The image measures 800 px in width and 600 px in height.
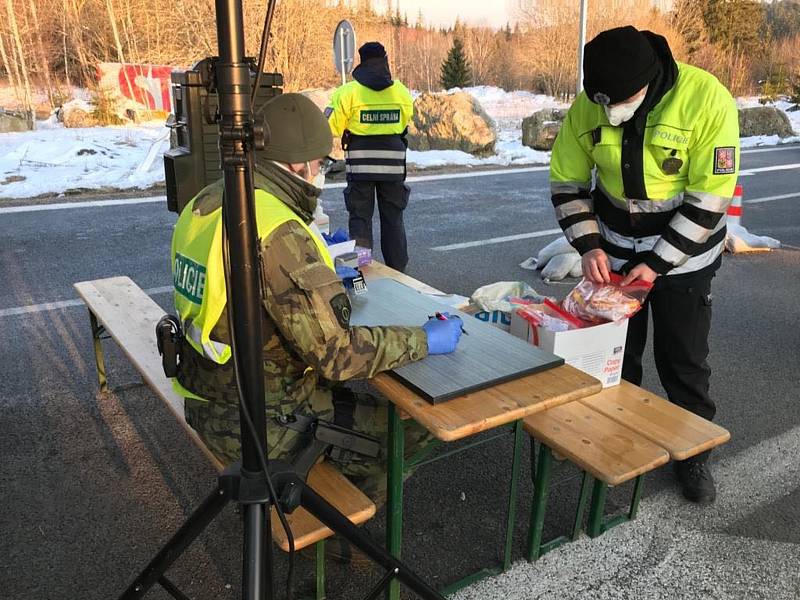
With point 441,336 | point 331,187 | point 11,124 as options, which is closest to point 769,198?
point 331,187

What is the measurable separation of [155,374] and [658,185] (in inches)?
88.5

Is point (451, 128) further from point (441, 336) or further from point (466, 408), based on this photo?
point (466, 408)

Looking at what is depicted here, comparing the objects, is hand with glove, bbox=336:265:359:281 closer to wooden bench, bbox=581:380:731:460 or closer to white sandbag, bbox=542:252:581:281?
wooden bench, bbox=581:380:731:460

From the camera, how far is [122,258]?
6.70 m

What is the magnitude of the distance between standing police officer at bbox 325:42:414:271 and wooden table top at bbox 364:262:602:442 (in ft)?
13.0

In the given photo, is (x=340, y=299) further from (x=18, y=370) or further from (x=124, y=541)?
(x=18, y=370)

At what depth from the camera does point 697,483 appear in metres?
3.06

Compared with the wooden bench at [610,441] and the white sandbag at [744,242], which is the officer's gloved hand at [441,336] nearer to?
the wooden bench at [610,441]

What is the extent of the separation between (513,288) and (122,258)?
4.31 meters

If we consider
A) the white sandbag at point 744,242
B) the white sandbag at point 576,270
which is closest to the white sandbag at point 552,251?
the white sandbag at point 576,270

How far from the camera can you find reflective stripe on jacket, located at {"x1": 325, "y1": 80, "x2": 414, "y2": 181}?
593cm

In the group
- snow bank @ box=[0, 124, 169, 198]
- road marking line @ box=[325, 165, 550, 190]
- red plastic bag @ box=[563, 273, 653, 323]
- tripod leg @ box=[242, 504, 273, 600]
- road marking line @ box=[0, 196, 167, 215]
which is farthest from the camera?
road marking line @ box=[325, 165, 550, 190]

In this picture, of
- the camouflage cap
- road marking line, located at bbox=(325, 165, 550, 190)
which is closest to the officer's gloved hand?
the camouflage cap

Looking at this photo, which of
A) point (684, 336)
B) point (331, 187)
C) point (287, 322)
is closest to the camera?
point (287, 322)
